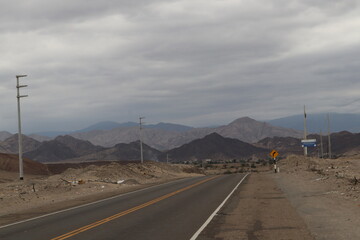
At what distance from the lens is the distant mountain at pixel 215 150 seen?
17700 cm

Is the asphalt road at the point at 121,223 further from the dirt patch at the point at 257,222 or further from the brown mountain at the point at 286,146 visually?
the brown mountain at the point at 286,146

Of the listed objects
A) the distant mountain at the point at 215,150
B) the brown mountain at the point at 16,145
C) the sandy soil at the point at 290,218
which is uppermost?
the brown mountain at the point at 16,145

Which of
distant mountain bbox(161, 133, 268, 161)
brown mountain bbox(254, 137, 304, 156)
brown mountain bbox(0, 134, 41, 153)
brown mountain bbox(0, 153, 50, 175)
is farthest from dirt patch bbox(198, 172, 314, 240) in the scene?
brown mountain bbox(0, 134, 41, 153)

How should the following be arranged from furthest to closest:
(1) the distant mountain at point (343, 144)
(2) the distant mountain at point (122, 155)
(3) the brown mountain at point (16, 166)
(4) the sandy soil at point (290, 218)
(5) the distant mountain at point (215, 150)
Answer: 1. (5) the distant mountain at point (215, 150)
2. (2) the distant mountain at point (122, 155)
3. (1) the distant mountain at point (343, 144)
4. (3) the brown mountain at point (16, 166)
5. (4) the sandy soil at point (290, 218)

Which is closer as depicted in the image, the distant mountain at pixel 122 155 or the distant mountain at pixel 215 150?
the distant mountain at pixel 122 155

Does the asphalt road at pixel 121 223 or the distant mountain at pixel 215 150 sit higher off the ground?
the asphalt road at pixel 121 223

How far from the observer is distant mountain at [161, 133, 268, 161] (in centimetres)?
17700

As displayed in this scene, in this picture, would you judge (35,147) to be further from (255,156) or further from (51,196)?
(51,196)

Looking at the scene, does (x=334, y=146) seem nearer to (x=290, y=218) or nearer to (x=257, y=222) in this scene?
(x=290, y=218)

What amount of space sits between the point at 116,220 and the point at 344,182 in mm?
15828

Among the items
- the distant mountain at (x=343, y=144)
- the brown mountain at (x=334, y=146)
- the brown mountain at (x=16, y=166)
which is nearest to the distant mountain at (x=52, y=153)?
the brown mountain at (x=334, y=146)

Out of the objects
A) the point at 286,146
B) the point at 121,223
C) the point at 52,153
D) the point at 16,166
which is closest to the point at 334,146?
the point at 286,146

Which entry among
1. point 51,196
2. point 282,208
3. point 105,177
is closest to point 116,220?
point 282,208

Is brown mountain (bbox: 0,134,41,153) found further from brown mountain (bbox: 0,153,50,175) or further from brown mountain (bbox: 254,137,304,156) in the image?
brown mountain (bbox: 0,153,50,175)
